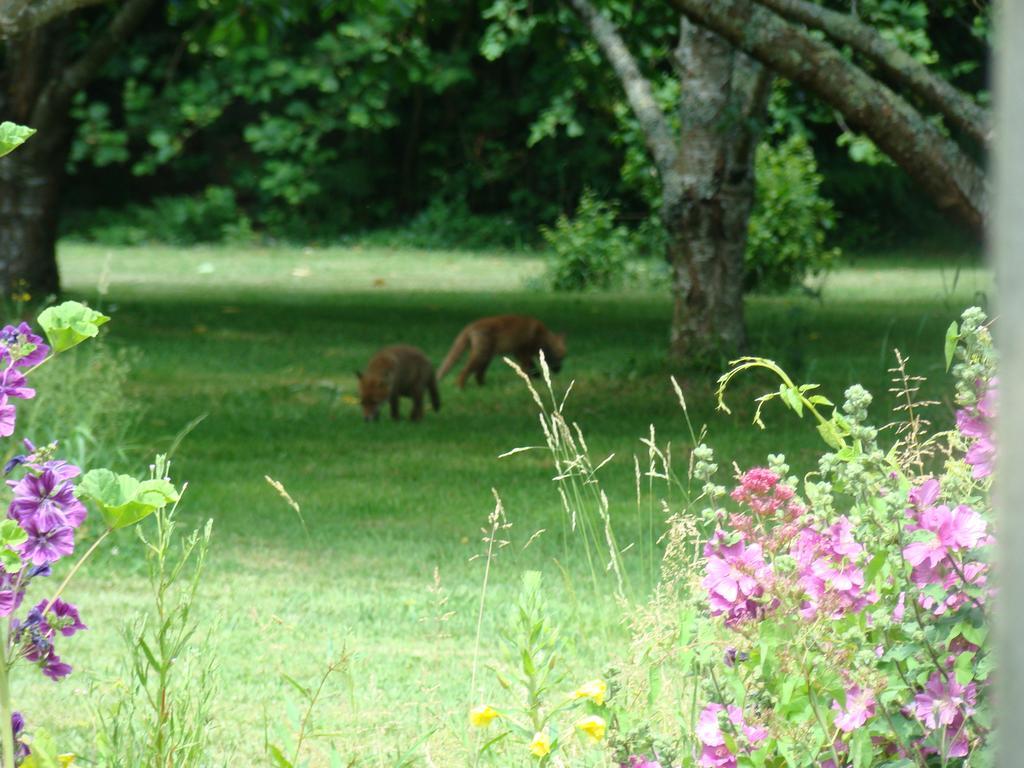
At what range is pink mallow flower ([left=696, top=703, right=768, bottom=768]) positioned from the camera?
220 cm

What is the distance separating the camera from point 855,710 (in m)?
2.21

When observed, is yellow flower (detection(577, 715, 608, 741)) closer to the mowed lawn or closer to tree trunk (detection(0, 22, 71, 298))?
the mowed lawn

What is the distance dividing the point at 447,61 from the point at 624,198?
4326 millimetres

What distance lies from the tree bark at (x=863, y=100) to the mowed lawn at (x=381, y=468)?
Answer: 1.42 ft

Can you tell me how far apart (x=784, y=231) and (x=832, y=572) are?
49.9 feet

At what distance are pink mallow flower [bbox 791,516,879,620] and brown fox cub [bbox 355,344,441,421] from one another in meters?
6.46

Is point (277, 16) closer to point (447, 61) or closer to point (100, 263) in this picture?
point (100, 263)

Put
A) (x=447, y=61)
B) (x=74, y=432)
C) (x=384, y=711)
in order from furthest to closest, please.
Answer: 1. (x=447, y=61)
2. (x=74, y=432)
3. (x=384, y=711)

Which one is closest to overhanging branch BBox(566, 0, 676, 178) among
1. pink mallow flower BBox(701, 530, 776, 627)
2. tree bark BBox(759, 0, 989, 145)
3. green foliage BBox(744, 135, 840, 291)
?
tree bark BBox(759, 0, 989, 145)

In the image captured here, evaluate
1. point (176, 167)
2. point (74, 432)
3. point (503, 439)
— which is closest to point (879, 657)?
point (74, 432)

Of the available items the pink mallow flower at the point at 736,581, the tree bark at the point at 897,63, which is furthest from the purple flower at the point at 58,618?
the tree bark at the point at 897,63

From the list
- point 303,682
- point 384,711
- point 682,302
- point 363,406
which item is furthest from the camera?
point 682,302

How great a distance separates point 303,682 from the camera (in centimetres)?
409

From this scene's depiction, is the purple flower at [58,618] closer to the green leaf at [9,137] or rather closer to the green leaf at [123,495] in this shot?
the green leaf at [123,495]
